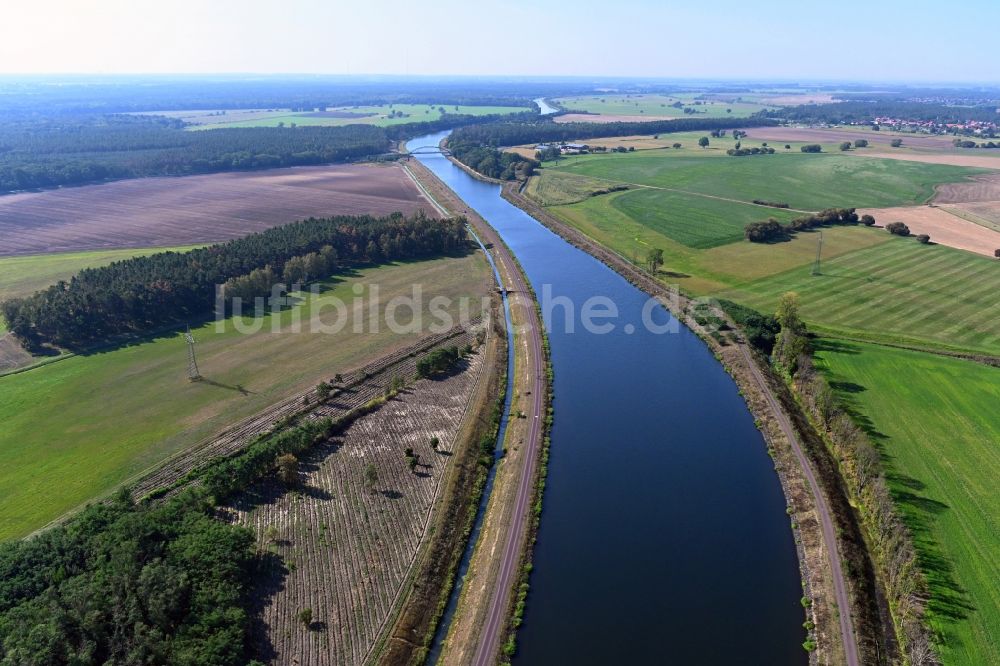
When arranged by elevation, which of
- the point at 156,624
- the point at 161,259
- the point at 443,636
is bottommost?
the point at 443,636

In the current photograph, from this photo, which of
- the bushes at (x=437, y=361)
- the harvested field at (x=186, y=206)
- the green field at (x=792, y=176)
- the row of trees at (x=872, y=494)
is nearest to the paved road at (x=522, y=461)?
the bushes at (x=437, y=361)

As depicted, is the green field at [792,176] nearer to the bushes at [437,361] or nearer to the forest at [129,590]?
the bushes at [437,361]

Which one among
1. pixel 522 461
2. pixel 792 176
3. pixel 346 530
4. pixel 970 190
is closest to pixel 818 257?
pixel 522 461

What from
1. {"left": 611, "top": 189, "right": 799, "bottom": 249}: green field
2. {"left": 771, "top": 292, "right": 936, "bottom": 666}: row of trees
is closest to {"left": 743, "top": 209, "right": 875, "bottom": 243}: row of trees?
{"left": 611, "top": 189, "right": 799, "bottom": 249}: green field

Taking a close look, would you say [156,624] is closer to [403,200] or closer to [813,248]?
[813,248]

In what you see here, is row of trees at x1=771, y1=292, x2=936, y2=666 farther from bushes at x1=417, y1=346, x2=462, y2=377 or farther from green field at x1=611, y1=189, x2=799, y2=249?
green field at x1=611, y1=189, x2=799, y2=249

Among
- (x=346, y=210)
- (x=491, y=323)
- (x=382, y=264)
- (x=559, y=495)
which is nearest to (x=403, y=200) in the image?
(x=346, y=210)

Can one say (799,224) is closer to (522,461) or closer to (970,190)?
(970,190)
